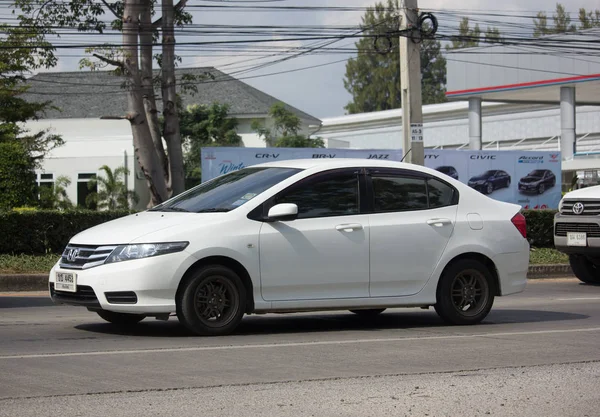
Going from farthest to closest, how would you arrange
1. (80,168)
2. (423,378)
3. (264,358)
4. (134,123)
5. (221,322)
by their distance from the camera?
1. (80,168)
2. (134,123)
3. (221,322)
4. (264,358)
5. (423,378)

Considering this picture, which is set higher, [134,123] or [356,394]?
[134,123]

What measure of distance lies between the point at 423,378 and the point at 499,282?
11.3 feet

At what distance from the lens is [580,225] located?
15.3 meters

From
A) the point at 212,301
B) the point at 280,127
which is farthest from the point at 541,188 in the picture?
the point at 212,301

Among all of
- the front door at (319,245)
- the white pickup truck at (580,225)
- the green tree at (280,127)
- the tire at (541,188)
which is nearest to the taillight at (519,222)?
the front door at (319,245)


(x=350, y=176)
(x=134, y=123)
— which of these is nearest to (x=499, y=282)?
(x=350, y=176)

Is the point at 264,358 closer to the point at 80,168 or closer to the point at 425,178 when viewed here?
the point at 425,178

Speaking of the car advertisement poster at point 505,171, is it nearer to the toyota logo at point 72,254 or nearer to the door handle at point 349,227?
the door handle at point 349,227

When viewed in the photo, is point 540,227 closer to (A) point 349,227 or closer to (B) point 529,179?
(B) point 529,179

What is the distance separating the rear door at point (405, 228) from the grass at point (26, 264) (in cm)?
780

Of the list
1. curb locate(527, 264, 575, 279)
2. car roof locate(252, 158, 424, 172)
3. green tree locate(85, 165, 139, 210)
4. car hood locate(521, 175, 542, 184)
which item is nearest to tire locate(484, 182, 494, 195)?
car hood locate(521, 175, 542, 184)

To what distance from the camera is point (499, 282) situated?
10.0 m

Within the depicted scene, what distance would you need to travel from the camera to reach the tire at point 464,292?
9.74m

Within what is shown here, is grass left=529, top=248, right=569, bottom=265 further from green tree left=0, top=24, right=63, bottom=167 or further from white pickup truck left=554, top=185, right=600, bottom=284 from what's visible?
green tree left=0, top=24, right=63, bottom=167
